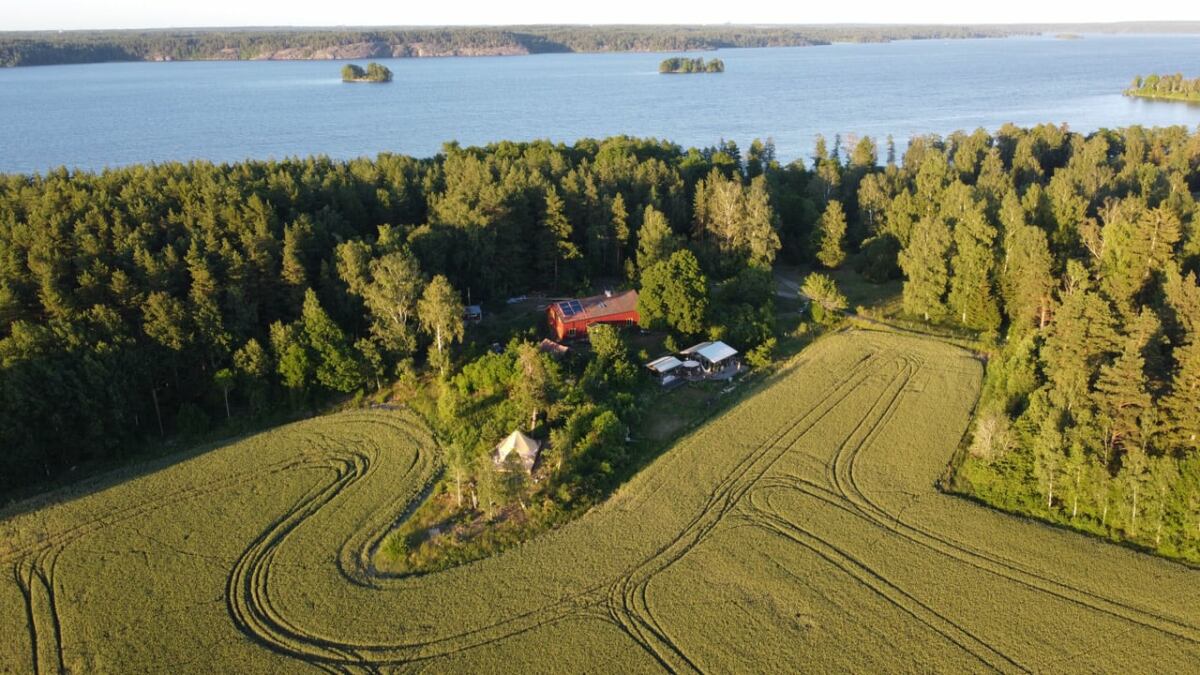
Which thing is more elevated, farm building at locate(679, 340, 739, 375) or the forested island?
the forested island

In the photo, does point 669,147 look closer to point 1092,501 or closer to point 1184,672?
point 1092,501

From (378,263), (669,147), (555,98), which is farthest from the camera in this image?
(555,98)

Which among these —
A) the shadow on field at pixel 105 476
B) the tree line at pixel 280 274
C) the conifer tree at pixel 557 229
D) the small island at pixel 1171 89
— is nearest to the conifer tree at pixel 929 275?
the tree line at pixel 280 274

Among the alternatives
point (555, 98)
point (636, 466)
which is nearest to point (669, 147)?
point (636, 466)

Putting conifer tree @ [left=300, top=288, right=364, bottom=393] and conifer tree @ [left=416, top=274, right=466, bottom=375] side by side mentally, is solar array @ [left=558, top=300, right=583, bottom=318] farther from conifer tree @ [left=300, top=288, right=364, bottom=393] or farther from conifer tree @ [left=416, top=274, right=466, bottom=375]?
conifer tree @ [left=300, top=288, right=364, bottom=393]

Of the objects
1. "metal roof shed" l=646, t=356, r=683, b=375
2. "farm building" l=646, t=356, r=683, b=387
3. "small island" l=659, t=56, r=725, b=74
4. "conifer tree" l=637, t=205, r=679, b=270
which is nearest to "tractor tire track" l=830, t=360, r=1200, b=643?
"farm building" l=646, t=356, r=683, b=387
